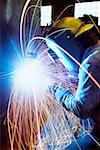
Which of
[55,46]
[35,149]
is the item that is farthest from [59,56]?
[35,149]

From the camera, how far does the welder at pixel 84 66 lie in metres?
1.17

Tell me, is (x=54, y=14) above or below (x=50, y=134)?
above

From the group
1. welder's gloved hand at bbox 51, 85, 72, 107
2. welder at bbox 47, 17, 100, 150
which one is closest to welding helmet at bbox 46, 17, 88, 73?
welder at bbox 47, 17, 100, 150

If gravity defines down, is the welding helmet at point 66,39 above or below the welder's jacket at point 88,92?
above

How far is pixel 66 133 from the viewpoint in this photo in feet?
5.44

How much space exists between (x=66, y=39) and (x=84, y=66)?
14 centimetres

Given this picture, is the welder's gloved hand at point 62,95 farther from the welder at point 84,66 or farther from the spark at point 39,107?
the spark at point 39,107

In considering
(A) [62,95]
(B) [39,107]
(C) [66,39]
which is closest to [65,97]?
(A) [62,95]

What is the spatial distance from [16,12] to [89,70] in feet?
1.21

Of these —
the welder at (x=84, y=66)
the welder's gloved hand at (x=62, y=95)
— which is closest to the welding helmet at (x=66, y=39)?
the welder at (x=84, y=66)

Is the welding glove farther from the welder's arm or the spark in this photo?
the spark

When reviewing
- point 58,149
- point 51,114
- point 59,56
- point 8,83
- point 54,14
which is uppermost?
point 54,14

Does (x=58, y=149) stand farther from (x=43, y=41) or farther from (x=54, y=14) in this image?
(x=54, y=14)

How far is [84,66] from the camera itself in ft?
3.95
